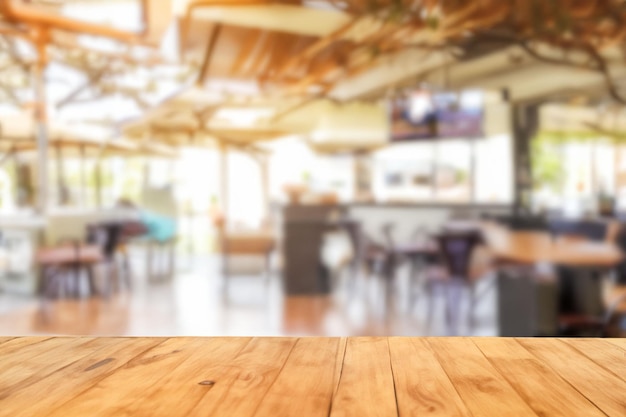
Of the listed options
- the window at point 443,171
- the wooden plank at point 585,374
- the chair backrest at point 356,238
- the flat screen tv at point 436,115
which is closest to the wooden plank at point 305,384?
the wooden plank at point 585,374

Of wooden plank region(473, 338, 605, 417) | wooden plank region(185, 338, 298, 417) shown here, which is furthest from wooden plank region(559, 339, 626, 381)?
wooden plank region(185, 338, 298, 417)

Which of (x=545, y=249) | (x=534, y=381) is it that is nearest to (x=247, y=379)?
(x=534, y=381)

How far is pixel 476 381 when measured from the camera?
127 cm

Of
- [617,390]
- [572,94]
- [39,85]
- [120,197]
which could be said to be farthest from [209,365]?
[572,94]

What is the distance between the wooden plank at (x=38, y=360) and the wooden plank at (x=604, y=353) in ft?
3.83

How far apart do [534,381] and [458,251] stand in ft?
8.30

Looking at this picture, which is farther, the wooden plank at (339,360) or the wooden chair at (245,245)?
the wooden chair at (245,245)

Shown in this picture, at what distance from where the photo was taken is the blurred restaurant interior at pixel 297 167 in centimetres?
374

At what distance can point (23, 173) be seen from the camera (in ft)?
12.3

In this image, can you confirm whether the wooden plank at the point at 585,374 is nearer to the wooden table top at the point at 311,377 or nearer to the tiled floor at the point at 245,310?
the wooden table top at the point at 311,377

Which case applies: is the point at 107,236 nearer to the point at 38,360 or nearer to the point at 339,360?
the point at 38,360

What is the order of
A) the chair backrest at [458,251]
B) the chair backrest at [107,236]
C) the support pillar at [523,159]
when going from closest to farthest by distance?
the chair backrest at [458,251] < the chair backrest at [107,236] < the support pillar at [523,159]

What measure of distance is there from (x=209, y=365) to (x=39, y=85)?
292 cm

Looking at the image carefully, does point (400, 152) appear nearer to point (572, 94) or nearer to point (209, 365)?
point (572, 94)
